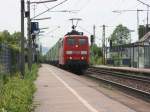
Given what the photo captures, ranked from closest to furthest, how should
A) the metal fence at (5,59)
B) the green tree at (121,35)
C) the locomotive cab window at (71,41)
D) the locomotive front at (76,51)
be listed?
the metal fence at (5,59), the locomotive front at (76,51), the locomotive cab window at (71,41), the green tree at (121,35)

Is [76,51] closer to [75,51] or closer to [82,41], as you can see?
[75,51]

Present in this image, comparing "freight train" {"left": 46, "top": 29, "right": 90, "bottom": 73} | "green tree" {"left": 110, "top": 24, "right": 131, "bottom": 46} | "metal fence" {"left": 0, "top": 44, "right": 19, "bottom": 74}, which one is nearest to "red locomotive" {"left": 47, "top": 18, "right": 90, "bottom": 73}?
"freight train" {"left": 46, "top": 29, "right": 90, "bottom": 73}

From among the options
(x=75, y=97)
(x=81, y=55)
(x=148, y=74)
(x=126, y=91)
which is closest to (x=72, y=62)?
(x=81, y=55)

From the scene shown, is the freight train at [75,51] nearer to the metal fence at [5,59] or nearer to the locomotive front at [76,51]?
the locomotive front at [76,51]

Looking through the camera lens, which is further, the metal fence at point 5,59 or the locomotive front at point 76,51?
the locomotive front at point 76,51

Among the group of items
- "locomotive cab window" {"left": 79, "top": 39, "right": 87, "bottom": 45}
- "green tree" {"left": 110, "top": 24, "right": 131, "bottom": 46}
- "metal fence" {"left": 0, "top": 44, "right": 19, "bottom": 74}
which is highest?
"green tree" {"left": 110, "top": 24, "right": 131, "bottom": 46}

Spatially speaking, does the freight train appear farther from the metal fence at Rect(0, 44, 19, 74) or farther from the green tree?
the green tree

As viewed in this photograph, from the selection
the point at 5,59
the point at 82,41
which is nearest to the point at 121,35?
the point at 82,41

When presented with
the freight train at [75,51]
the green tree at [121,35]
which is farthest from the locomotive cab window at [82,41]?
the green tree at [121,35]

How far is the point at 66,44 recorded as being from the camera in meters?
48.7

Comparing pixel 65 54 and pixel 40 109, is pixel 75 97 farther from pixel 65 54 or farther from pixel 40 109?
pixel 65 54

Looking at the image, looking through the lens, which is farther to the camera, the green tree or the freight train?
the green tree

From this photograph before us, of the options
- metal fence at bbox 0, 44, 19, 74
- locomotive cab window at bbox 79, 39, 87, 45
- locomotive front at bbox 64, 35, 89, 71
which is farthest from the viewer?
locomotive cab window at bbox 79, 39, 87, 45

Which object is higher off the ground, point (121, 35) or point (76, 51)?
point (121, 35)
